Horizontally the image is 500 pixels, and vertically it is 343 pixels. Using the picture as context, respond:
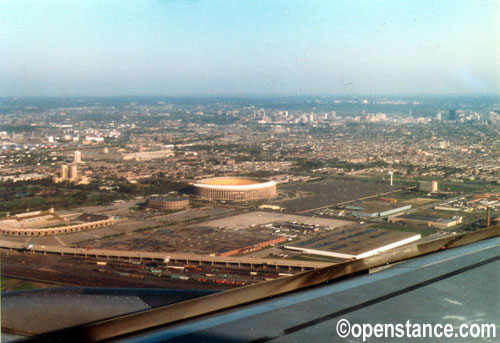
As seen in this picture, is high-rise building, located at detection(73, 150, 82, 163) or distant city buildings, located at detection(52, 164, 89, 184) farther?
high-rise building, located at detection(73, 150, 82, 163)

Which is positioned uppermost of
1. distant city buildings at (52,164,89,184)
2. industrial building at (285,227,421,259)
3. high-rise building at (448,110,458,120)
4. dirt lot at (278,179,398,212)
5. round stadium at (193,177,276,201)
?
high-rise building at (448,110,458,120)

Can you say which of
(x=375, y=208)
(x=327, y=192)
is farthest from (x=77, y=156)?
(x=375, y=208)

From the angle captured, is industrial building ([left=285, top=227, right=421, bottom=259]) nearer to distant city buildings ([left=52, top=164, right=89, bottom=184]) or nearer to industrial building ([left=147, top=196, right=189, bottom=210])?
industrial building ([left=147, top=196, right=189, bottom=210])

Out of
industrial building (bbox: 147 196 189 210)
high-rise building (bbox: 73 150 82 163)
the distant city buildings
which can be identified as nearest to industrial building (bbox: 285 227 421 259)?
industrial building (bbox: 147 196 189 210)

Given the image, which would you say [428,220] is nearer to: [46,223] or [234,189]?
[234,189]

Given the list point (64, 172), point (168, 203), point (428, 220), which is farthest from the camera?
point (428, 220)

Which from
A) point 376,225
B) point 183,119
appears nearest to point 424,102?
point 376,225

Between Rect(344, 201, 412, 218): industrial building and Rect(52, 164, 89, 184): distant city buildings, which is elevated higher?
Rect(52, 164, 89, 184): distant city buildings

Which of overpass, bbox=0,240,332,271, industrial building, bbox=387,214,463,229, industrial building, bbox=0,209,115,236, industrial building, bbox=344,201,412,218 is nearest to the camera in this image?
industrial building, bbox=0,209,115,236
